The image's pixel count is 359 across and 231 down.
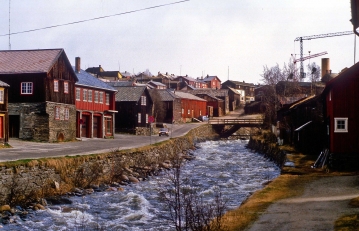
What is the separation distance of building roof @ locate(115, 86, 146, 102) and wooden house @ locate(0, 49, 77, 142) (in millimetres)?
17711

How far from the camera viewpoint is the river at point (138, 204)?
18.0m

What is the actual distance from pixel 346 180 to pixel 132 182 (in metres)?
12.8

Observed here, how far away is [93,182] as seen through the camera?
1070 inches

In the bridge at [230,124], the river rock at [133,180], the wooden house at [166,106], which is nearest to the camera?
the river rock at [133,180]

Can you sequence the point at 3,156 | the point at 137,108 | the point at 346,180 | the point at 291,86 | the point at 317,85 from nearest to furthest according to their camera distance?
the point at 346,180 < the point at 3,156 < the point at 137,108 < the point at 291,86 < the point at 317,85

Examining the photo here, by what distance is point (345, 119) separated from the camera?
26.7 m

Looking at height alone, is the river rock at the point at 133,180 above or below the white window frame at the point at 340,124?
below

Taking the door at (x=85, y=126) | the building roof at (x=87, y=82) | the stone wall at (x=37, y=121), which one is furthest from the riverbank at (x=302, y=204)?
the building roof at (x=87, y=82)

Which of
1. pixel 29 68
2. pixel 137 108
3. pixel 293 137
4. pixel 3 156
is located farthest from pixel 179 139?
pixel 3 156

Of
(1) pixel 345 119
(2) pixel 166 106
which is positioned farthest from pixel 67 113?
(2) pixel 166 106

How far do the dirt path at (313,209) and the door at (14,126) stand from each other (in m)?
27.3

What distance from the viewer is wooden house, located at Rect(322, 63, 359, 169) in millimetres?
26438

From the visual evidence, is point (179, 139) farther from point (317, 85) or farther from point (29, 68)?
point (317, 85)

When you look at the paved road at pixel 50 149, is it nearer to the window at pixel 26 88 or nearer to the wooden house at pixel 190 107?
the window at pixel 26 88
